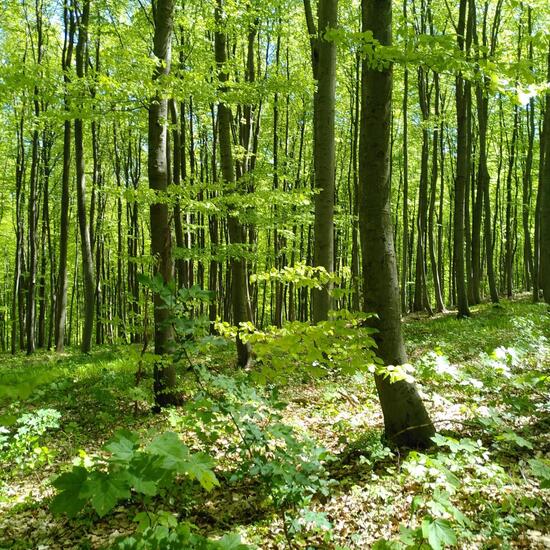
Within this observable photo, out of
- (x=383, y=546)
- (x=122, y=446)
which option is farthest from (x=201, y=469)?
(x=383, y=546)

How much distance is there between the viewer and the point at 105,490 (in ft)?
4.56

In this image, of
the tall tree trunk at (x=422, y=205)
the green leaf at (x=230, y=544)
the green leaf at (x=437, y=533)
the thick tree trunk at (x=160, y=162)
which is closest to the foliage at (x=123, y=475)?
the green leaf at (x=230, y=544)

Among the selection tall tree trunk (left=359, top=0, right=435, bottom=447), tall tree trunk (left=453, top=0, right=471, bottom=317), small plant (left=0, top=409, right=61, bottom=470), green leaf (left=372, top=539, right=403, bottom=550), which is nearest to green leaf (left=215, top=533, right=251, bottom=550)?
green leaf (left=372, top=539, right=403, bottom=550)

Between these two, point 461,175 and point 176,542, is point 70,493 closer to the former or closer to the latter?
point 176,542

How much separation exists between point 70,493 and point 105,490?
133mm

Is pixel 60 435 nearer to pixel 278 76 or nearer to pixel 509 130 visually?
pixel 278 76

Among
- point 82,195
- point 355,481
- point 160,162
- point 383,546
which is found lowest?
point 355,481

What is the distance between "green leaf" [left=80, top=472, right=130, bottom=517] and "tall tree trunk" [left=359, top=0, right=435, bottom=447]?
3242mm

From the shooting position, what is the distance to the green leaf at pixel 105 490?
132 cm

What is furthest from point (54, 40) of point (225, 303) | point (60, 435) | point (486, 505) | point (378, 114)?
point (486, 505)

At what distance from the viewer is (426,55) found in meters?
3.59

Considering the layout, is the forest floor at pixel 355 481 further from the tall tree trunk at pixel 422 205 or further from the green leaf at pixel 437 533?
the tall tree trunk at pixel 422 205

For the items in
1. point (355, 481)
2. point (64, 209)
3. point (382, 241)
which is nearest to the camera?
point (355, 481)

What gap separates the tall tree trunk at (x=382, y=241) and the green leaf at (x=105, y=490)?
3242 mm
